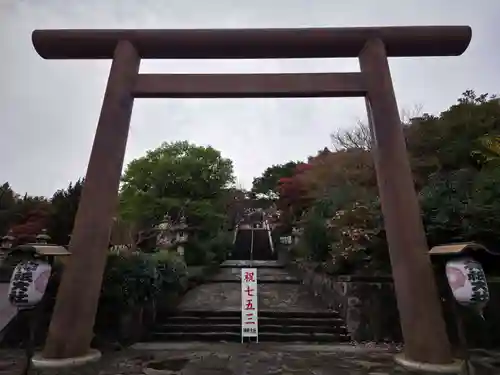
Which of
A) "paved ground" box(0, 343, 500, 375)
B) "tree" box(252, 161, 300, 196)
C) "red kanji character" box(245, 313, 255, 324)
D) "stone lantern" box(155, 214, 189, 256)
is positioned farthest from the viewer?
"tree" box(252, 161, 300, 196)

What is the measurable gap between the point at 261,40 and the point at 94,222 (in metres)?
4.84

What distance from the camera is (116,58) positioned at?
794 cm

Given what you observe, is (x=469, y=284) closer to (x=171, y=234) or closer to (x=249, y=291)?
(x=249, y=291)

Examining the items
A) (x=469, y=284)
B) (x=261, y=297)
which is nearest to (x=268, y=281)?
(x=261, y=297)

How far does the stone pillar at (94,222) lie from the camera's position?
6.43 meters

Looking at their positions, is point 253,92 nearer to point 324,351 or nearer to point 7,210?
point 324,351

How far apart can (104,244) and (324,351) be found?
15.4 ft

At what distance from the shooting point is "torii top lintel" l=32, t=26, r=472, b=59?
26.2 ft

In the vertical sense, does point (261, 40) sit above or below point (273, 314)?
above

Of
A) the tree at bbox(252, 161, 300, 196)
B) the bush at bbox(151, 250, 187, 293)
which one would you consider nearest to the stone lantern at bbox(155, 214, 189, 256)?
the bush at bbox(151, 250, 187, 293)

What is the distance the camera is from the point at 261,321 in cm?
932

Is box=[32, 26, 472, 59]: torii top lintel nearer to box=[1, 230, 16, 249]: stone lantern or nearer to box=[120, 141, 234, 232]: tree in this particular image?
box=[1, 230, 16, 249]: stone lantern

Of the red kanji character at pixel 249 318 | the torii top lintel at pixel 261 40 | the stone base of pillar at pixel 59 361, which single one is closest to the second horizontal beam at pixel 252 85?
the torii top lintel at pixel 261 40

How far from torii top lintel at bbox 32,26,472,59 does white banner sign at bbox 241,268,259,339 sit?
4.80 meters
